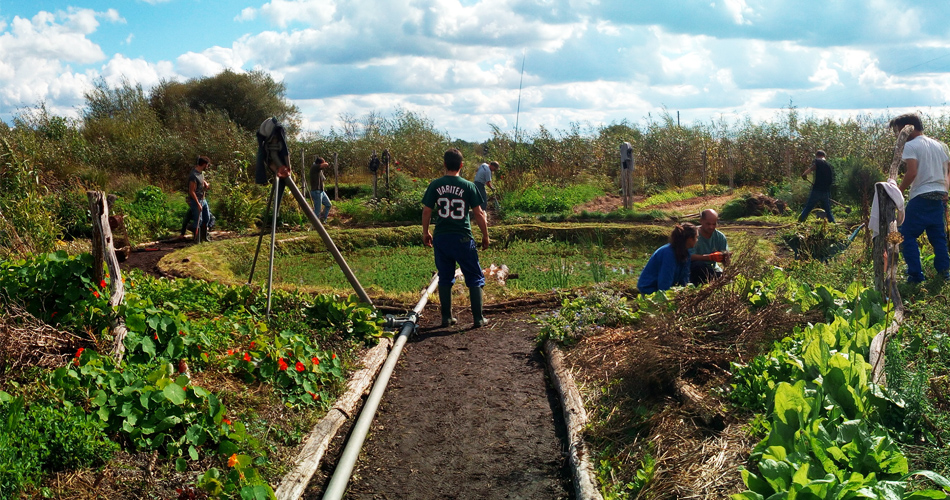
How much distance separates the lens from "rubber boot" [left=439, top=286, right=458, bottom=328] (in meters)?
7.35

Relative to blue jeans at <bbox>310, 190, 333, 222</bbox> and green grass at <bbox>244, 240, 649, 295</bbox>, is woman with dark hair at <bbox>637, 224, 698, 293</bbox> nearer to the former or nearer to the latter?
green grass at <bbox>244, 240, 649, 295</bbox>

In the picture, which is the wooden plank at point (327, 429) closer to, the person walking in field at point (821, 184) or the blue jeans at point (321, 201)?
the person walking in field at point (821, 184)

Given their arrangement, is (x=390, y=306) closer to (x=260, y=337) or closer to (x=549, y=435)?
(x=260, y=337)

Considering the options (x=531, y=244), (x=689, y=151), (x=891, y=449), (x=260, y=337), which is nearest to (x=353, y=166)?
(x=689, y=151)

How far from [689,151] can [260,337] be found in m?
21.4

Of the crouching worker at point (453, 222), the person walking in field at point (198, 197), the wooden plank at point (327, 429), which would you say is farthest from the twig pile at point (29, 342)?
the person walking in field at point (198, 197)

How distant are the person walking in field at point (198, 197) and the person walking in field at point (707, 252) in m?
8.59

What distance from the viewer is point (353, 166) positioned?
1062 inches

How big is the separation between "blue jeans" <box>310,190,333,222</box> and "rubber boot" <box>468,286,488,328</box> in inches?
334

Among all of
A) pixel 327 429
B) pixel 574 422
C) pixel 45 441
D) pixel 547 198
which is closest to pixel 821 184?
pixel 547 198

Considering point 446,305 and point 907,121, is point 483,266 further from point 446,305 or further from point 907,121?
point 907,121

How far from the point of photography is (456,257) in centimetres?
714

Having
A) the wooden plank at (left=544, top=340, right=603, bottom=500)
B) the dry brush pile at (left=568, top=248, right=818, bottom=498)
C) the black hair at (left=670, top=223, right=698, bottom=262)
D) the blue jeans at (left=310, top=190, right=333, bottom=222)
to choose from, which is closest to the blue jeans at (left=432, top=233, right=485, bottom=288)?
the wooden plank at (left=544, top=340, right=603, bottom=500)

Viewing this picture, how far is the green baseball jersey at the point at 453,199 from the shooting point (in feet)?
22.8
